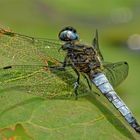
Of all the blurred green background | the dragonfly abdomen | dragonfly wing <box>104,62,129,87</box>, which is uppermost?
the blurred green background

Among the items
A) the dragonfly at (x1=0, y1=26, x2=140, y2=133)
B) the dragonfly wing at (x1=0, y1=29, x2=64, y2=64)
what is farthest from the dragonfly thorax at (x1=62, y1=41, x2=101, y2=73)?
the dragonfly wing at (x1=0, y1=29, x2=64, y2=64)

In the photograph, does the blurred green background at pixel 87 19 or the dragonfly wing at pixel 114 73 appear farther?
the blurred green background at pixel 87 19

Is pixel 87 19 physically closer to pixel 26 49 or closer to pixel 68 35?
pixel 68 35

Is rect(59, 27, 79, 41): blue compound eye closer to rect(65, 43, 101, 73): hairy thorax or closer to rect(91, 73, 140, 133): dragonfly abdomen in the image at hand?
rect(65, 43, 101, 73): hairy thorax

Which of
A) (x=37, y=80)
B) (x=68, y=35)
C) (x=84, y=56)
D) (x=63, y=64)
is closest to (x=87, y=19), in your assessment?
(x=68, y=35)

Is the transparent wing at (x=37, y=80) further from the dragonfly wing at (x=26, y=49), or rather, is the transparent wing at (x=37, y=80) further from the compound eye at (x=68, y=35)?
the compound eye at (x=68, y=35)

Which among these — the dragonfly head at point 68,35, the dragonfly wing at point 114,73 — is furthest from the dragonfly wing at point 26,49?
the dragonfly wing at point 114,73

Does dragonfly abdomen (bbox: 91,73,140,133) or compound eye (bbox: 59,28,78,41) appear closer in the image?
dragonfly abdomen (bbox: 91,73,140,133)

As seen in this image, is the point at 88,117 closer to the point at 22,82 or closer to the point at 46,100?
the point at 46,100
